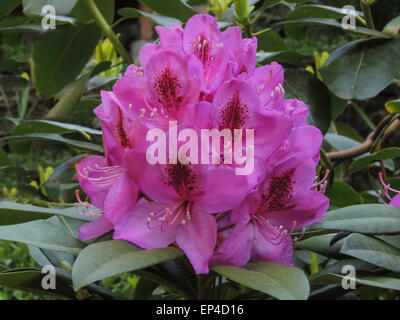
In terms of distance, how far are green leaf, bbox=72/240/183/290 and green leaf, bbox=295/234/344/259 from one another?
167 millimetres

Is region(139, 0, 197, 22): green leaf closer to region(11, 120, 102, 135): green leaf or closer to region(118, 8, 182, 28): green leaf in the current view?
region(118, 8, 182, 28): green leaf

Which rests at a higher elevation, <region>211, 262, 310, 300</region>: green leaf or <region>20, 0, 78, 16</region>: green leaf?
<region>20, 0, 78, 16</region>: green leaf

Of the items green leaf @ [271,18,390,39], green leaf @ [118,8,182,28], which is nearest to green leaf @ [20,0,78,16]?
green leaf @ [118,8,182,28]

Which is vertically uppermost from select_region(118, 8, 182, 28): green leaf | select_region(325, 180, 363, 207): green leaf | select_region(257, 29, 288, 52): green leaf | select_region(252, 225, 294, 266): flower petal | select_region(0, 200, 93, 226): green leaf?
select_region(257, 29, 288, 52): green leaf

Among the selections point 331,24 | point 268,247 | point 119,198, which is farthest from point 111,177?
point 331,24

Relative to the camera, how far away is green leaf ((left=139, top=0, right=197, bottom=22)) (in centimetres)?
98

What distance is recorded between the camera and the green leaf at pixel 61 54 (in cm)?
106

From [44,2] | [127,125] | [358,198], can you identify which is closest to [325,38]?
[358,198]

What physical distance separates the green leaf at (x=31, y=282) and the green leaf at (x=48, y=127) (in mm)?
214

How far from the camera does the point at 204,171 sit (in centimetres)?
53

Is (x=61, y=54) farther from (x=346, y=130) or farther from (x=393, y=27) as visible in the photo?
(x=346, y=130)

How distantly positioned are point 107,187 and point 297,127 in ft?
0.72
